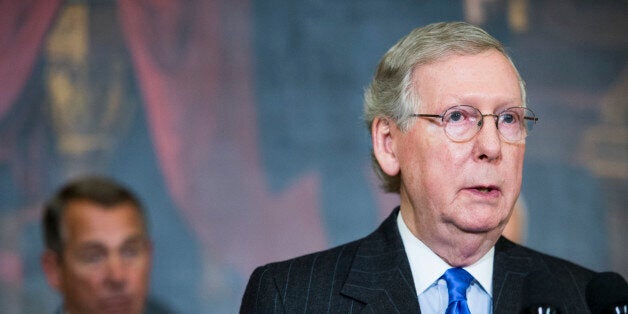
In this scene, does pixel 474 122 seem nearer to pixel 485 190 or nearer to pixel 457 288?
pixel 485 190

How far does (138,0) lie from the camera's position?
455 centimetres

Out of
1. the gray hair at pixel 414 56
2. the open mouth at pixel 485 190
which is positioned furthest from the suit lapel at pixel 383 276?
the open mouth at pixel 485 190

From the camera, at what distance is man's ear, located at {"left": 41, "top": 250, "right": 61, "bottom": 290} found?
14.0ft

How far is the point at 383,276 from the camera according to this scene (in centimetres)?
265

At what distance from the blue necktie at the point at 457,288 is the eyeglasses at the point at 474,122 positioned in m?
0.38

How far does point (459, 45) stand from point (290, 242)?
2.21m

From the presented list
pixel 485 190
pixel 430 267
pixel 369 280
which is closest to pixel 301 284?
pixel 369 280

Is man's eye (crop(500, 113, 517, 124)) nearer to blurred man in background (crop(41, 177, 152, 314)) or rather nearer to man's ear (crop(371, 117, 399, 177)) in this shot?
man's ear (crop(371, 117, 399, 177))

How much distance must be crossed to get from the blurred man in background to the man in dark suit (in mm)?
1707

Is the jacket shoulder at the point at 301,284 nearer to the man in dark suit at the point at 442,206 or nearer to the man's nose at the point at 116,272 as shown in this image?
the man in dark suit at the point at 442,206

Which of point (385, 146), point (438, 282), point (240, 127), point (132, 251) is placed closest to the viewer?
point (438, 282)

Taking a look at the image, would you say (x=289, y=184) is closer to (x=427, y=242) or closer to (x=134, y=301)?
(x=134, y=301)

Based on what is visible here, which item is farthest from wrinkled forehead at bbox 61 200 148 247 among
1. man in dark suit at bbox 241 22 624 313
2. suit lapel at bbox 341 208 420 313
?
suit lapel at bbox 341 208 420 313

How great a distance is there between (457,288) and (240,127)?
225cm
